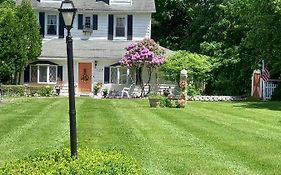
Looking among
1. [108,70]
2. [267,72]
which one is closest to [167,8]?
[108,70]

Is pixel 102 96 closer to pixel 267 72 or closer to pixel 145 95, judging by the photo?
pixel 145 95

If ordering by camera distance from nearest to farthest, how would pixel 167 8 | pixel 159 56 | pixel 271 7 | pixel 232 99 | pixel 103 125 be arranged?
pixel 103 125
pixel 271 7
pixel 232 99
pixel 159 56
pixel 167 8

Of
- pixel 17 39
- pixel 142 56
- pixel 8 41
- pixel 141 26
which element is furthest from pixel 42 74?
pixel 141 26

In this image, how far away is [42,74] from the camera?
36.6m

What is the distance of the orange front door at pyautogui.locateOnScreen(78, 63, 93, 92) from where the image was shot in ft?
122

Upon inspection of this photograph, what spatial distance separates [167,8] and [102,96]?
1467 cm

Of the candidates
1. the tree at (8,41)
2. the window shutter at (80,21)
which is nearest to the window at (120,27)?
the window shutter at (80,21)

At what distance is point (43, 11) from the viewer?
38438 mm

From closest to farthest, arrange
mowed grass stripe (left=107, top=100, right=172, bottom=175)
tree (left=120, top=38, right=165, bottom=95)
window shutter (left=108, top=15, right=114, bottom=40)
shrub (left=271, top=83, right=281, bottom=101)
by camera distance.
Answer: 1. mowed grass stripe (left=107, top=100, right=172, bottom=175)
2. shrub (left=271, top=83, right=281, bottom=101)
3. tree (left=120, top=38, right=165, bottom=95)
4. window shutter (left=108, top=15, right=114, bottom=40)

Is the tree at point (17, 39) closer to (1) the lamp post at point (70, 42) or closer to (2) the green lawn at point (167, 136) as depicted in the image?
(2) the green lawn at point (167, 136)

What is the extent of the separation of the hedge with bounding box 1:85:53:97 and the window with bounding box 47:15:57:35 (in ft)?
17.8

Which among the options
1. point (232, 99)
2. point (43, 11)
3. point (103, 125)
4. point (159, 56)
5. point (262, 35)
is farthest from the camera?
point (43, 11)

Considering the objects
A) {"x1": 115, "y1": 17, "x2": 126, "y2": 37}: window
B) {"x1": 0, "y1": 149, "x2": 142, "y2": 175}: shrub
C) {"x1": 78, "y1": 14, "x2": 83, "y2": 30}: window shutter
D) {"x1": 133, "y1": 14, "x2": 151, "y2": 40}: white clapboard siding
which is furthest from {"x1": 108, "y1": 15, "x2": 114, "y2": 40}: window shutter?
{"x1": 0, "y1": 149, "x2": 142, "y2": 175}: shrub

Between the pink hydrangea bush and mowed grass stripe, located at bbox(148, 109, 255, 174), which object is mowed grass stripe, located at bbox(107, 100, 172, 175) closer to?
mowed grass stripe, located at bbox(148, 109, 255, 174)
